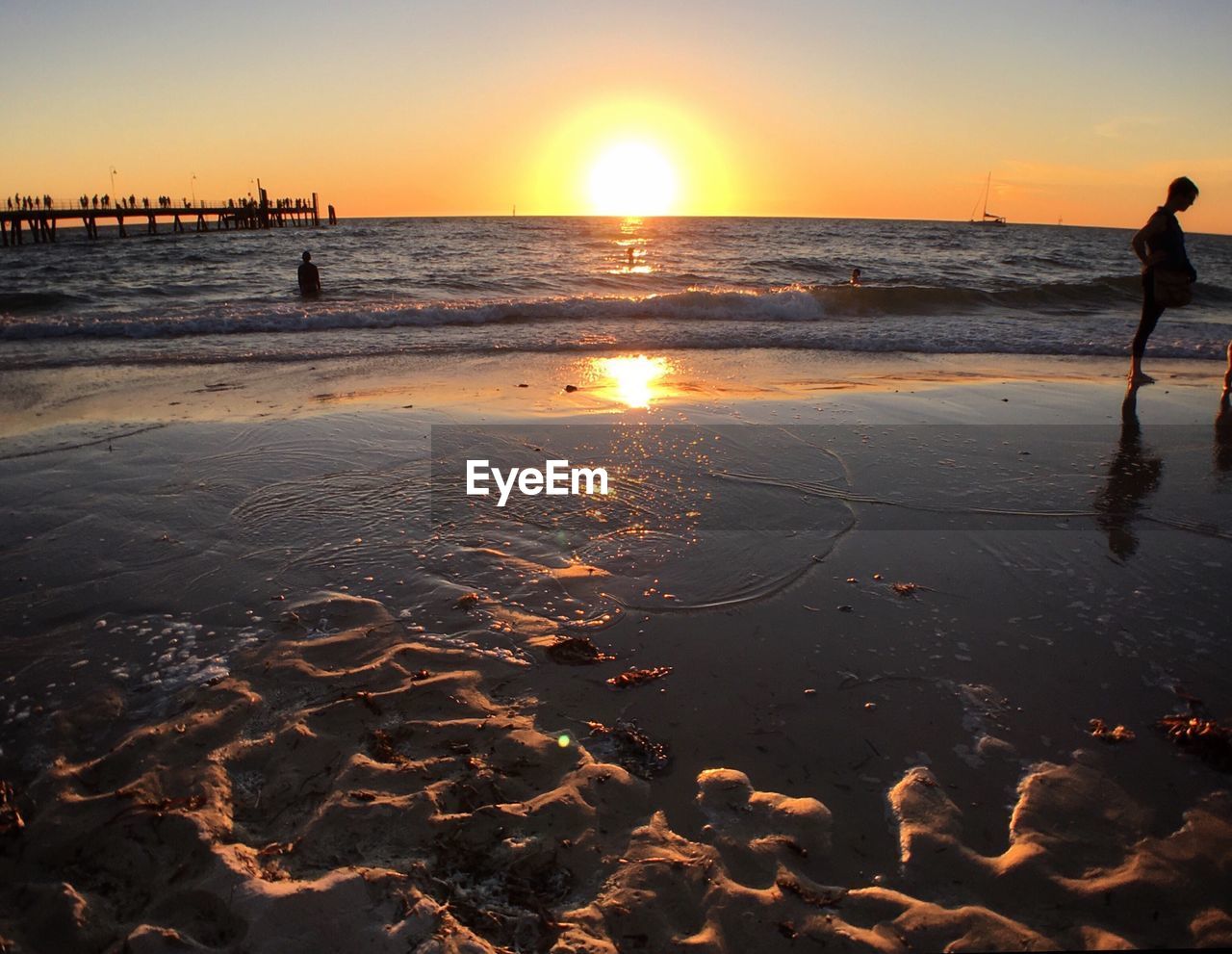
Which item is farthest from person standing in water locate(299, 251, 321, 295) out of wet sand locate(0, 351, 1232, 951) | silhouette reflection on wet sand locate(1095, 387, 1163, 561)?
silhouette reflection on wet sand locate(1095, 387, 1163, 561)

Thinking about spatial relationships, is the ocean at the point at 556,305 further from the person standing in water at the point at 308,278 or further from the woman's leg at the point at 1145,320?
the woman's leg at the point at 1145,320

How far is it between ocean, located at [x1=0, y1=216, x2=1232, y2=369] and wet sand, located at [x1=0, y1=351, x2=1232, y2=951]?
699cm

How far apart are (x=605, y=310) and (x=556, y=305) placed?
1127mm

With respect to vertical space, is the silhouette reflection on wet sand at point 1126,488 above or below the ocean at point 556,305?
below

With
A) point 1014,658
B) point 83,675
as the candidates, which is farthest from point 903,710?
point 83,675

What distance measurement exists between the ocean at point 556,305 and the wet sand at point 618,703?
22.9ft

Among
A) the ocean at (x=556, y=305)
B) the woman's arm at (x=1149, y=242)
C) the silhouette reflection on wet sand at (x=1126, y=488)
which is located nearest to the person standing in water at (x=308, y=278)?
the ocean at (x=556, y=305)

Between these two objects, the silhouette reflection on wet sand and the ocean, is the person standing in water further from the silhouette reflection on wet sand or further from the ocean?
the silhouette reflection on wet sand

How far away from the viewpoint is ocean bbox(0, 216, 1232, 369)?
12117 millimetres

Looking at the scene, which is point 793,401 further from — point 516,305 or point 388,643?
point 516,305

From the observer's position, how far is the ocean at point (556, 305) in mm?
12117

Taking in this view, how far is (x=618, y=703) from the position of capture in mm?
2748

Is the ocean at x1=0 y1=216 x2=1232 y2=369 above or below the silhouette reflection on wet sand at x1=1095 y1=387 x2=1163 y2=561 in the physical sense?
above

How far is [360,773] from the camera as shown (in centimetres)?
236
